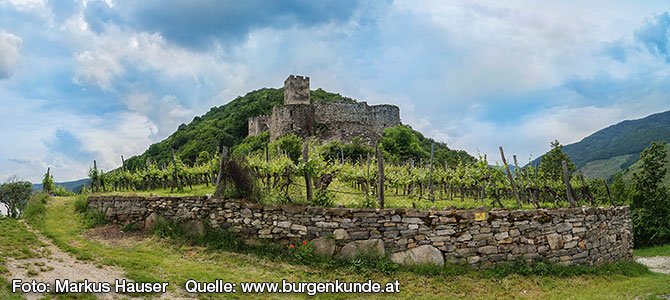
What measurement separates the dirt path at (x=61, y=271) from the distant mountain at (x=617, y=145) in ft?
407

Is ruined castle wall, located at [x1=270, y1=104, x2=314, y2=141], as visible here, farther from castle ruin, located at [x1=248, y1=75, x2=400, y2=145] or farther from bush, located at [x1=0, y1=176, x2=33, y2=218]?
bush, located at [x1=0, y1=176, x2=33, y2=218]

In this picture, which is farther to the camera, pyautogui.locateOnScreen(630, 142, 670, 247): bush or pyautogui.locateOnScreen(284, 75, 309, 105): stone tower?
pyautogui.locateOnScreen(284, 75, 309, 105): stone tower

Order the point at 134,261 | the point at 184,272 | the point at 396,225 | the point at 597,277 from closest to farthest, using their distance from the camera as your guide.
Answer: the point at 184,272
the point at 134,261
the point at 396,225
the point at 597,277

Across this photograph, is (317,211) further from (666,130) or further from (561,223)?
(666,130)

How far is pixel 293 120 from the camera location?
156 ft

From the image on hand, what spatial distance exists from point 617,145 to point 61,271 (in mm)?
169929

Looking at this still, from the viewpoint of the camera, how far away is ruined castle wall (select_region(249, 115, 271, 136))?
59.3 metres

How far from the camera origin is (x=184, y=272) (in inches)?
301

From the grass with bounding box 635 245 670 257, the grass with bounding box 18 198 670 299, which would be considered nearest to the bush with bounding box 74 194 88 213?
the grass with bounding box 18 198 670 299

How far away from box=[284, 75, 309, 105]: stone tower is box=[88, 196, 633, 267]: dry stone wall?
150 ft

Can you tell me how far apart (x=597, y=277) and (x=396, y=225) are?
5.48 m

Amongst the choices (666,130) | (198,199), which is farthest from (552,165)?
(666,130)

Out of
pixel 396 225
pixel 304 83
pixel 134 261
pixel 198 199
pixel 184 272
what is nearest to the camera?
pixel 184 272

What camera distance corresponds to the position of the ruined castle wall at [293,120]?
4744 cm
